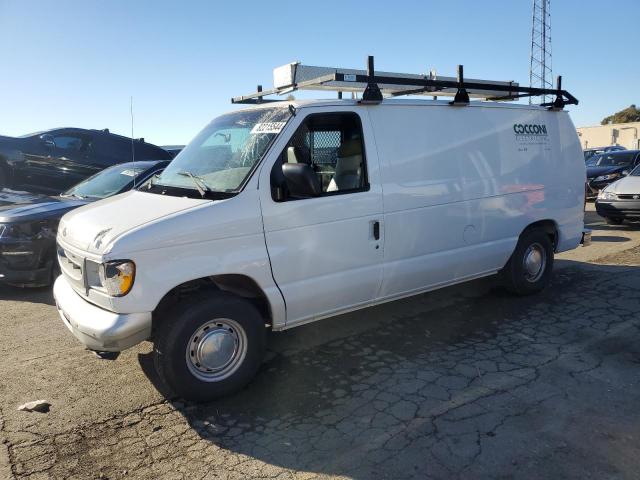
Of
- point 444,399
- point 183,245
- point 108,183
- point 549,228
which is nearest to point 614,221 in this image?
point 549,228

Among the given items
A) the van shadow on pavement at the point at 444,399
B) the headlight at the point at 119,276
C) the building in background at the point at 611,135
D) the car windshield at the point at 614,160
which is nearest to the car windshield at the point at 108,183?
the van shadow on pavement at the point at 444,399

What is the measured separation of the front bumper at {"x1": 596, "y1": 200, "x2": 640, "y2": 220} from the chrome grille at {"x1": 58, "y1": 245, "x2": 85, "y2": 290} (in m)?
10.4

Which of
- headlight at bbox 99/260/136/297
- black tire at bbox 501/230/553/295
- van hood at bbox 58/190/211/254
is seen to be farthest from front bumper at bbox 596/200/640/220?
headlight at bbox 99/260/136/297

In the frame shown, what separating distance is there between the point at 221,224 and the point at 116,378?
1626mm

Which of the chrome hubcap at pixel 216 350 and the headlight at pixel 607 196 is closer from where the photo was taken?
the chrome hubcap at pixel 216 350

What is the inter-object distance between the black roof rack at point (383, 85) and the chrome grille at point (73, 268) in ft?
7.73

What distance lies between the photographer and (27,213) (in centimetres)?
621

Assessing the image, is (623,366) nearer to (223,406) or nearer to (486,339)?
(486,339)

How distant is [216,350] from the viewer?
365 cm

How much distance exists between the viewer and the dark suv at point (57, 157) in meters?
10.3

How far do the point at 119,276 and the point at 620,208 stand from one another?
34.1ft

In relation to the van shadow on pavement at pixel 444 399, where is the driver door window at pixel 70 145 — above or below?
above

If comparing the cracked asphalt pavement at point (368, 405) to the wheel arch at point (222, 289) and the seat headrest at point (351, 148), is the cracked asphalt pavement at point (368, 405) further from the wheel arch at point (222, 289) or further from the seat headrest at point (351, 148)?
the seat headrest at point (351, 148)

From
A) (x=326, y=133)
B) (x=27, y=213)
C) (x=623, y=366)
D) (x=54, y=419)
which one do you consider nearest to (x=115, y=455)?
(x=54, y=419)
